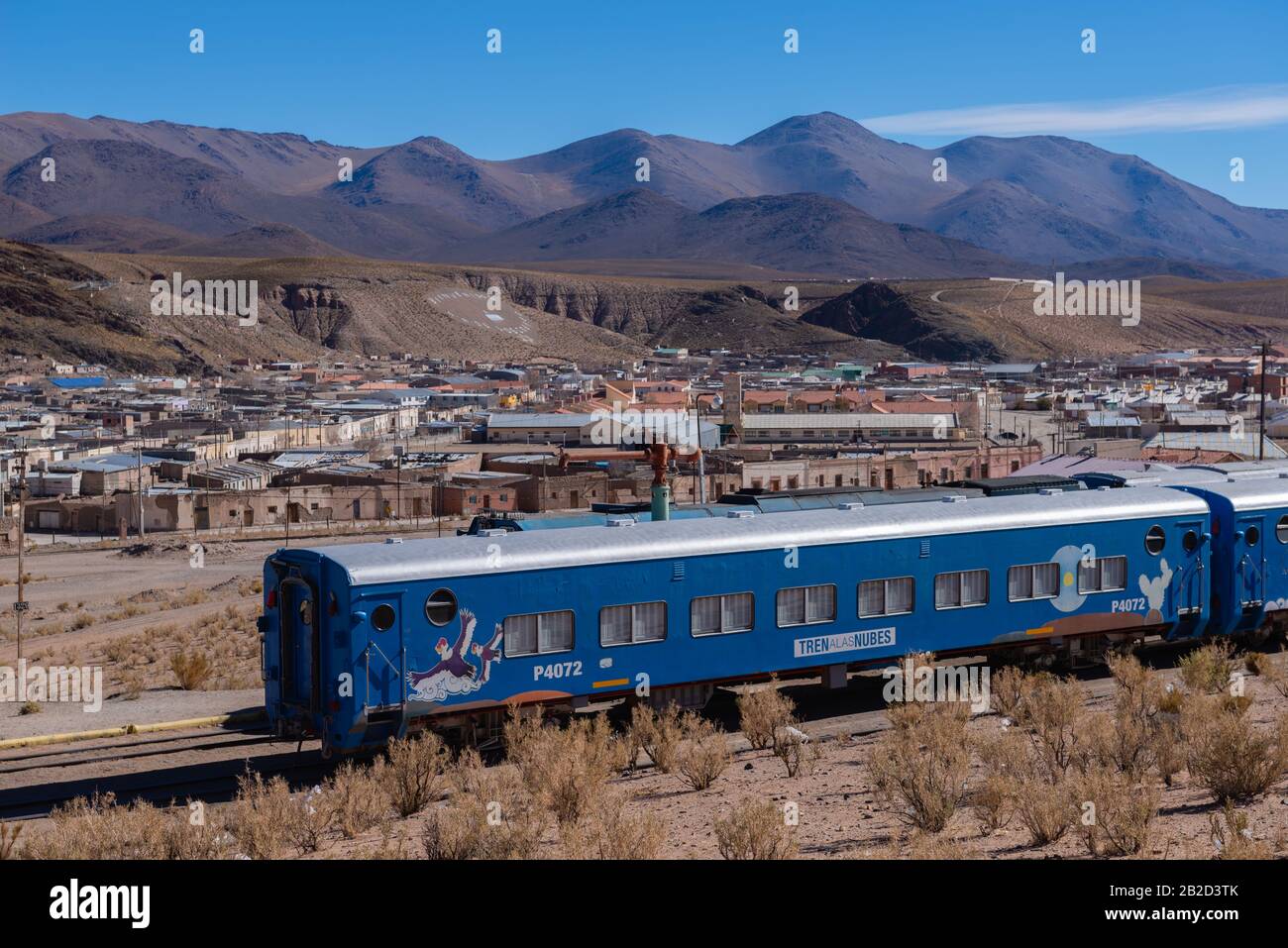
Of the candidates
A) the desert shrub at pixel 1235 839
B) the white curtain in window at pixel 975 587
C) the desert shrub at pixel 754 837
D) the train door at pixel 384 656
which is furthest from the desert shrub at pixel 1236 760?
the train door at pixel 384 656

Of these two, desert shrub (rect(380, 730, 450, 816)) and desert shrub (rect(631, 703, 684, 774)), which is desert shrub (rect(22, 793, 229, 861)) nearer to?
desert shrub (rect(380, 730, 450, 816))

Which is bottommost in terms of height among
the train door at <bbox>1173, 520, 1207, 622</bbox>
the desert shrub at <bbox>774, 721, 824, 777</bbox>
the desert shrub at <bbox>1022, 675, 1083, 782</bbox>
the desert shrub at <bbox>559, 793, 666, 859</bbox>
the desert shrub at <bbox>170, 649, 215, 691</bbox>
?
the desert shrub at <bbox>170, 649, 215, 691</bbox>

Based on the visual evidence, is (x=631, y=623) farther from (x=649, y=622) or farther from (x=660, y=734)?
(x=660, y=734)

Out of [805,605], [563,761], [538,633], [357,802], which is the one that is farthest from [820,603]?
[357,802]

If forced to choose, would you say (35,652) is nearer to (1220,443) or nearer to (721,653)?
(721,653)

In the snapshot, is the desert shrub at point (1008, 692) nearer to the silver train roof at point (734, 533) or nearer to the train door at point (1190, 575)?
the silver train roof at point (734, 533)

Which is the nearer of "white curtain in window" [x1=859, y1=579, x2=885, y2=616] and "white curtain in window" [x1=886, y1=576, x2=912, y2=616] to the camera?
"white curtain in window" [x1=859, y1=579, x2=885, y2=616]

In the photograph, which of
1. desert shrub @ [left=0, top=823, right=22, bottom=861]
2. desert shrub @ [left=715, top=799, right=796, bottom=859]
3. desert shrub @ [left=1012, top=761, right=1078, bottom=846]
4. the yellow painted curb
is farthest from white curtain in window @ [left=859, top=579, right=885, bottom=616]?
desert shrub @ [left=0, top=823, right=22, bottom=861]
